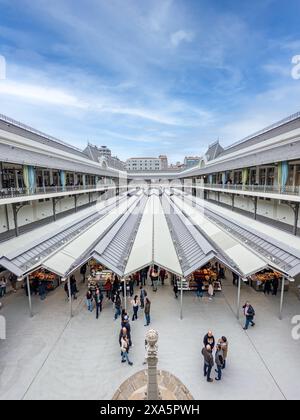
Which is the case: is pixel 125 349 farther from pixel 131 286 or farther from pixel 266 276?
pixel 266 276

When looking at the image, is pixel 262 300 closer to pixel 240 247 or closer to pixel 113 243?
pixel 240 247

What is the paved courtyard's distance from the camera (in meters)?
6.94

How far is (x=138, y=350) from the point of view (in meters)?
8.58

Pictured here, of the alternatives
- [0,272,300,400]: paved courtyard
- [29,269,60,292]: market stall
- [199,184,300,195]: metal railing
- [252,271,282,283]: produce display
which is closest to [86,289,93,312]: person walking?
[0,272,300,400]: paved courtyard

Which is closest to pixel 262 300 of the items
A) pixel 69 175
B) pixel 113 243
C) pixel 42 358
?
pixel 113 243

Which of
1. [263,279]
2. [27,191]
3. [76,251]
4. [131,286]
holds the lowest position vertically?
[131,286]

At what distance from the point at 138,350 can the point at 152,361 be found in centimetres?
336

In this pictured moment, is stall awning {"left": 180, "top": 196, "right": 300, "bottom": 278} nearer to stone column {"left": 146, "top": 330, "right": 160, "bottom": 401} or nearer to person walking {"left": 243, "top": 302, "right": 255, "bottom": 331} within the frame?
person walking {"left": 243, "top": 302, "right": 255, "bottom": 331}

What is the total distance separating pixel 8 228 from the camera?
14680 millimetres

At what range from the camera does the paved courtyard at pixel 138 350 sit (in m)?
6.94

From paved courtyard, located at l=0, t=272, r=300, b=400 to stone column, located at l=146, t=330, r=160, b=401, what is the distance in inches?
61.0

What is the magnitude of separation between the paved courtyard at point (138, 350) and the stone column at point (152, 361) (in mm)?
1551

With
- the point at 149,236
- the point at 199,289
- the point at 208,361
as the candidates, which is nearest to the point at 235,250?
the point at 199,289
